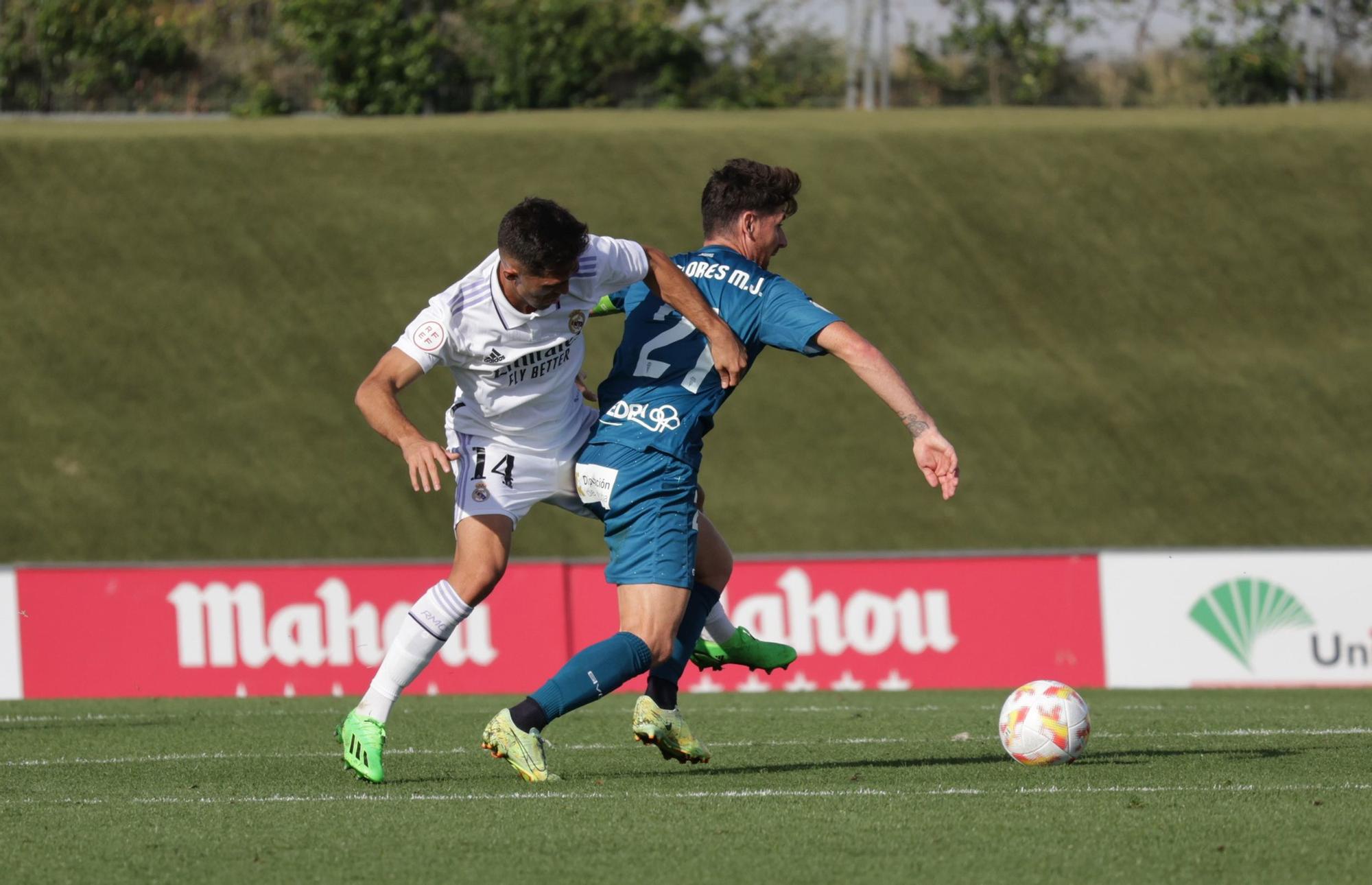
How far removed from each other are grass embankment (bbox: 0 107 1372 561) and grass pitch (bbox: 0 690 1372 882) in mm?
19819

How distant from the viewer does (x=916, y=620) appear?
46.2 feet

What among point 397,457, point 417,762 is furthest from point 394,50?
point 417,762

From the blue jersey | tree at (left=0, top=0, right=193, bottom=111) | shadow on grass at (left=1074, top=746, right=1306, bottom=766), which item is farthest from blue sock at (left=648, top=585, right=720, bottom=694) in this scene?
tree at (left=0, top=0, right=193, bottom=111)

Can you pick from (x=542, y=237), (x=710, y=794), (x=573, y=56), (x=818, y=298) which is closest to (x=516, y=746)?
(x=710, y=794)

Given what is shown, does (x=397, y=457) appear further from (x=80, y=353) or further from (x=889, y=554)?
(x=889, y=554)

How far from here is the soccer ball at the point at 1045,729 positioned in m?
6.34

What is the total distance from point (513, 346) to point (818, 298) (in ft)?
79.7

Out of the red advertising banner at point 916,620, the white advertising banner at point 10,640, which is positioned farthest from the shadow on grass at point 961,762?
the white advertising banner at point 10,640

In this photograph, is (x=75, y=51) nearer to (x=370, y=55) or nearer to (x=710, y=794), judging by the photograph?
(x=370, y=55)

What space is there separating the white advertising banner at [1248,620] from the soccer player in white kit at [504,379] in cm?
856

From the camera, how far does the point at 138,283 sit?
30844 millimetres

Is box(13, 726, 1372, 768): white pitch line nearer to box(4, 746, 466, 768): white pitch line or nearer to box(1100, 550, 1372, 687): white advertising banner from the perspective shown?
box(4, 746, 466, 768): white pitch line

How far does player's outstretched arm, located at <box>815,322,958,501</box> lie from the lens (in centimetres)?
565

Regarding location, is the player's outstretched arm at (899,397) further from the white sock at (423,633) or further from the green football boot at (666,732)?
the white sock at (423,633)
